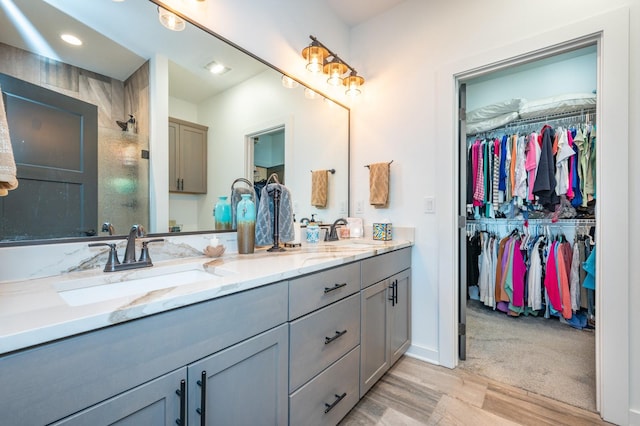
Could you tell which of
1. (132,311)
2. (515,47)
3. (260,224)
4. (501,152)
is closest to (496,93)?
(501,152)

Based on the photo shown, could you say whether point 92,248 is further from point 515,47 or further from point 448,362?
point 515,47

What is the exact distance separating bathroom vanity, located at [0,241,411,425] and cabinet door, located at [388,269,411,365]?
0.30m

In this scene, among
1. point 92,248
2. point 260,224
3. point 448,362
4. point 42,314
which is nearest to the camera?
point 42,314

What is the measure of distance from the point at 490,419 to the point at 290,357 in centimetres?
121

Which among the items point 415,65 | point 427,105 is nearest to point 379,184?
point 427,105

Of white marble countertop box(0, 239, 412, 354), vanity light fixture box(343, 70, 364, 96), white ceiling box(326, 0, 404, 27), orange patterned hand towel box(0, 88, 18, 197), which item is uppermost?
white ceiling box(326, 0, 404, 27)

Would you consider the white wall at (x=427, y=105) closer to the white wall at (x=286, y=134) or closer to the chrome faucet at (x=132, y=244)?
the white wall at (x=286, y=134)

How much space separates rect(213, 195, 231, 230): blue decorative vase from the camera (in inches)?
60.6

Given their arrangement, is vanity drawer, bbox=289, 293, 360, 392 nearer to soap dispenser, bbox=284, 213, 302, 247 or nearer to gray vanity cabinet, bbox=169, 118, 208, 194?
soap dispenser, bbox=284, 213, 302, 247

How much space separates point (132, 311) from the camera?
65cm

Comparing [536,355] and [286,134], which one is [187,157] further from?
[536,355]

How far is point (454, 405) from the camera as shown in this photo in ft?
5.11

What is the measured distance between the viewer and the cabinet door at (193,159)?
1.39 meters

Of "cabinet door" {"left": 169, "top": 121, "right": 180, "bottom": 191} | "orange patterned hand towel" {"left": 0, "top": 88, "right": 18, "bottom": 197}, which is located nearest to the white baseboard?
"cabinet door" {"left": 169, "top": 121, "right": 180, "bottom": 191}
